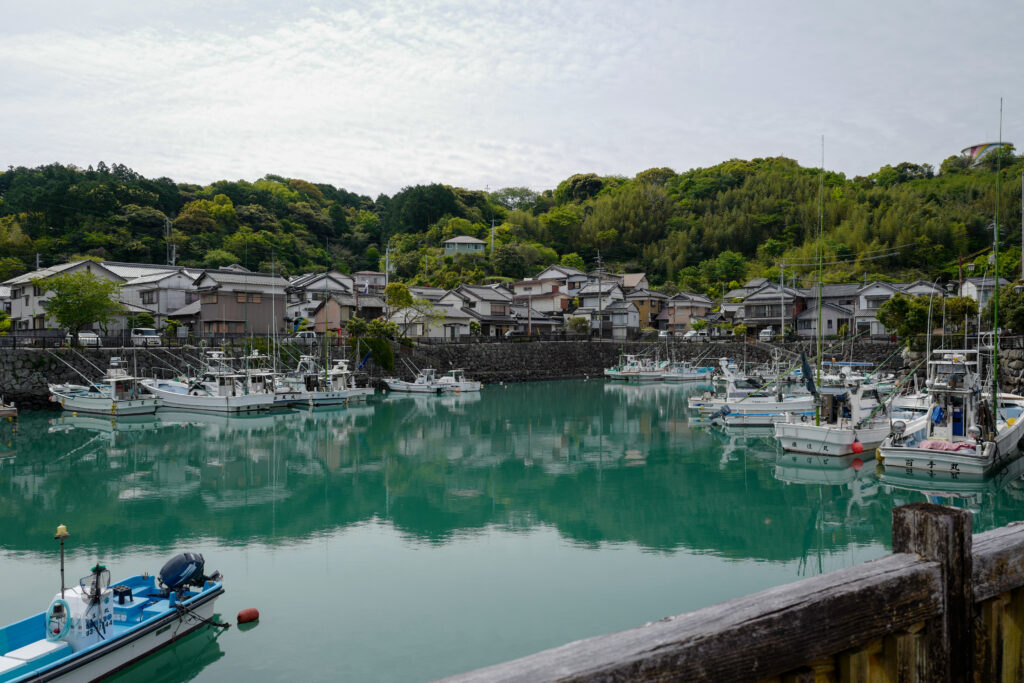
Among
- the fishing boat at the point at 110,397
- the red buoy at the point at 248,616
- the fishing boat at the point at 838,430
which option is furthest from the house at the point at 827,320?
the red buoy at the point at 248,616

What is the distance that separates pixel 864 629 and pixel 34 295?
44.4 m

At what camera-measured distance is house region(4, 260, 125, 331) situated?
3616cm

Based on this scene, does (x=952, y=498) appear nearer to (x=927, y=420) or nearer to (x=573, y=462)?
(x=927, y=420)

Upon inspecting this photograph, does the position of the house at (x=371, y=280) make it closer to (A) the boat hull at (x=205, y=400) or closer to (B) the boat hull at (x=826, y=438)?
(A) the boat hull at (x=205, y=400)

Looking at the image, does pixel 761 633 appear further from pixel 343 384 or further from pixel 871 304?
pixel 871 304

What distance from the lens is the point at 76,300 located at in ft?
105

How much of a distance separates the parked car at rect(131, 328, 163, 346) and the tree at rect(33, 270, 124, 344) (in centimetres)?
176

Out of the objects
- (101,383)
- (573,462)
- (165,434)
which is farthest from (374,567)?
(101,383)

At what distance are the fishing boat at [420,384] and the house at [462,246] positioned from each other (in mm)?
27851

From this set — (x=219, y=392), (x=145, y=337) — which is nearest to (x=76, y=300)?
(x=145, y=337)

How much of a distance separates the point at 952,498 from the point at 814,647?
15.1 meters

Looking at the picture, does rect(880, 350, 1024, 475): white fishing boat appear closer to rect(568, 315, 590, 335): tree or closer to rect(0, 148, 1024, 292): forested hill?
rect(0, 148, 1024, 292): forested hill

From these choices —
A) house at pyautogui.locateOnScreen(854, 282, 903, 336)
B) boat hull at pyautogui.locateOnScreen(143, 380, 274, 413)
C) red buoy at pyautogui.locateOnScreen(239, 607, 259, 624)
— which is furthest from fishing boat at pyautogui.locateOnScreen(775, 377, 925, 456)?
house at pyautogui.locateOnScreen(854, 282, 903, 336)

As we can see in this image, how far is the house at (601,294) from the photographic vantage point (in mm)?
57781
